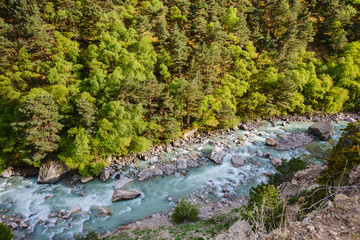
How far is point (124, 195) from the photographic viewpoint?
69.9 feet

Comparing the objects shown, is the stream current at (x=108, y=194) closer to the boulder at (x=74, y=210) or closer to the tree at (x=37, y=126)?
Answer: the boulder at (x=74, y=210)

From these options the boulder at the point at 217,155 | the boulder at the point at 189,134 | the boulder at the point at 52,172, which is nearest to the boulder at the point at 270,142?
the boulder at the point at 217,155

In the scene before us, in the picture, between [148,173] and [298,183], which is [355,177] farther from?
A: [148,173]

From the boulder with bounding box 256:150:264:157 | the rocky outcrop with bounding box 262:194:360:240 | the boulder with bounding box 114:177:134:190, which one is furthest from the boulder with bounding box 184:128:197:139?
the rocky outcrop with bounding box 262:194:360:240

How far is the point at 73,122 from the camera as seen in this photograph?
26.0 m

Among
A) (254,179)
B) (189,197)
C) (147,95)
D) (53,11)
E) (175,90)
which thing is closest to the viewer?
(189,197)

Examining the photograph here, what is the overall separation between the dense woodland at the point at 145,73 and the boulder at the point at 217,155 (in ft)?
23.4

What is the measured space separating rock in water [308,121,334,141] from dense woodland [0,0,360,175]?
6917 mm

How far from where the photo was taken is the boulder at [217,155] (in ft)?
90.1

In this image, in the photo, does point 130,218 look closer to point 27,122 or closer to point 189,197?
point 189,197

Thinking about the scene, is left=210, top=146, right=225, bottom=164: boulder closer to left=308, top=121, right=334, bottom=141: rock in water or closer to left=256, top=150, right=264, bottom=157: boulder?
left=256, top=150, right=264, bottom=157: boulder

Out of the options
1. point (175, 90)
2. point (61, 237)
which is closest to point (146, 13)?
point (175, 90)

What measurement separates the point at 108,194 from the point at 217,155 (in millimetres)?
16451

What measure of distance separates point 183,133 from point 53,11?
38.3 meters
